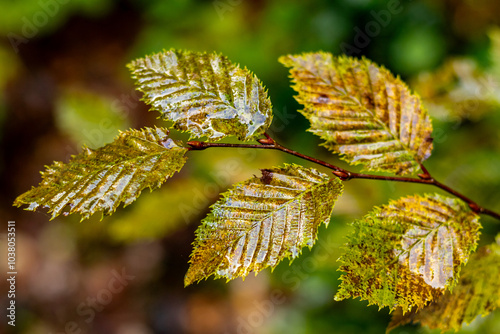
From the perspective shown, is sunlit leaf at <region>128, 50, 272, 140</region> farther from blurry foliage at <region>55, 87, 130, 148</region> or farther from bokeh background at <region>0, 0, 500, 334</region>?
blurry foliage at <region>55, 87, 130, 148</region>

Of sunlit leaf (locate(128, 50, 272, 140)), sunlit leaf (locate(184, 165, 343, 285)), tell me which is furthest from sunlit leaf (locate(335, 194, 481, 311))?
sunlit leaf (locate(128, 50, 272, 140))

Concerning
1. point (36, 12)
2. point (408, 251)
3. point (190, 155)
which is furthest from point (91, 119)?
point (408, 251)

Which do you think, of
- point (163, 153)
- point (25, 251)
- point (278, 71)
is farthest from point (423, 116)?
point (25, 251)

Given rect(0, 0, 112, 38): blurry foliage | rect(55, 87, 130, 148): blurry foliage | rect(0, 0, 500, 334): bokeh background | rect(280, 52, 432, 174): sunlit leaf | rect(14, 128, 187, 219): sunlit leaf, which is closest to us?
rect(14, 128, 187, 219): sunlit leaf

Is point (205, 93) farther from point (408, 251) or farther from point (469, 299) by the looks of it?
point (469, 299)
